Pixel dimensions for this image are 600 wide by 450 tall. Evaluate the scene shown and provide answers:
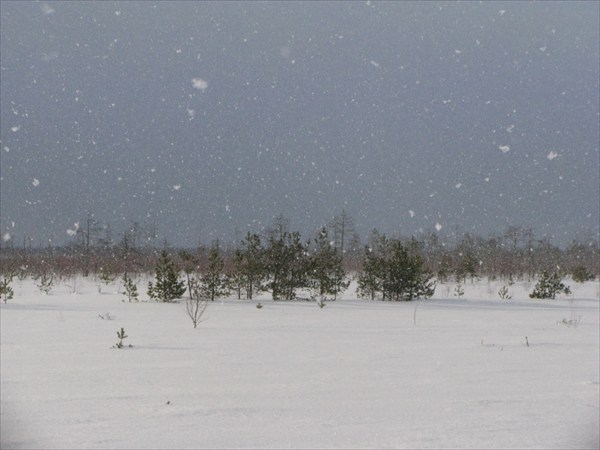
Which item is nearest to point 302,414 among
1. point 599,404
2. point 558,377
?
point 599,404

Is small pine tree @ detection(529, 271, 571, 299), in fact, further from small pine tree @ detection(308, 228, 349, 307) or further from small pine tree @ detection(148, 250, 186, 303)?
small pine tree @ detection(148, 250, 186, 303)

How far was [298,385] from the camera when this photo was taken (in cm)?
463

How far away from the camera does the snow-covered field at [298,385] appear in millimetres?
3340

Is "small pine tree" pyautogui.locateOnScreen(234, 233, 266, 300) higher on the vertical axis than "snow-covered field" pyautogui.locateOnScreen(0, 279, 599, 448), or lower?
higher

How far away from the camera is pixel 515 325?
9.32 metres

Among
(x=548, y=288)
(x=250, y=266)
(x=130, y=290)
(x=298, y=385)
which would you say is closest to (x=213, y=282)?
(x=250, y=266)

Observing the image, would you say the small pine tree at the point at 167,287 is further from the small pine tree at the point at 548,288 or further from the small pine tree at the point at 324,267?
the small pine tree at the point at 548,288

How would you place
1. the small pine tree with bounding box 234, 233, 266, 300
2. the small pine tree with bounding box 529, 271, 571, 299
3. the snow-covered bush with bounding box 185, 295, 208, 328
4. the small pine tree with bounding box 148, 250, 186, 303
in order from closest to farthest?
the snow-covered bush with bounding box 185, 295, 208, 328 < the small pine tree with bounding box 148, 250, 186, 303 < the small pine tree with bounding box 234, 233, 266, 300 < the small pine tree with bounding box 529, 271, 571, 299

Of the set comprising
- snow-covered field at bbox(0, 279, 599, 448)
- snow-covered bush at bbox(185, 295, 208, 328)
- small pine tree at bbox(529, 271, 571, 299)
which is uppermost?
small pine tree at bbox(529, 271, 571, 299)

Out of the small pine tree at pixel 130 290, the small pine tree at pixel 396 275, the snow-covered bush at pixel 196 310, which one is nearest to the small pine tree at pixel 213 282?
the snow-covered bush at pixel 196 310

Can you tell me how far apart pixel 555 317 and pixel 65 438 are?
983 cm

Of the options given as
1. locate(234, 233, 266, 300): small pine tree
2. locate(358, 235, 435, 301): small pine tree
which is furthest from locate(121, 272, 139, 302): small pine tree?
locate(358, 235, 435, 301): small pine tree

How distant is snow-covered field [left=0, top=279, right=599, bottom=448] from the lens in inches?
131

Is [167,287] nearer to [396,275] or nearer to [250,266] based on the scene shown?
[250,266]
